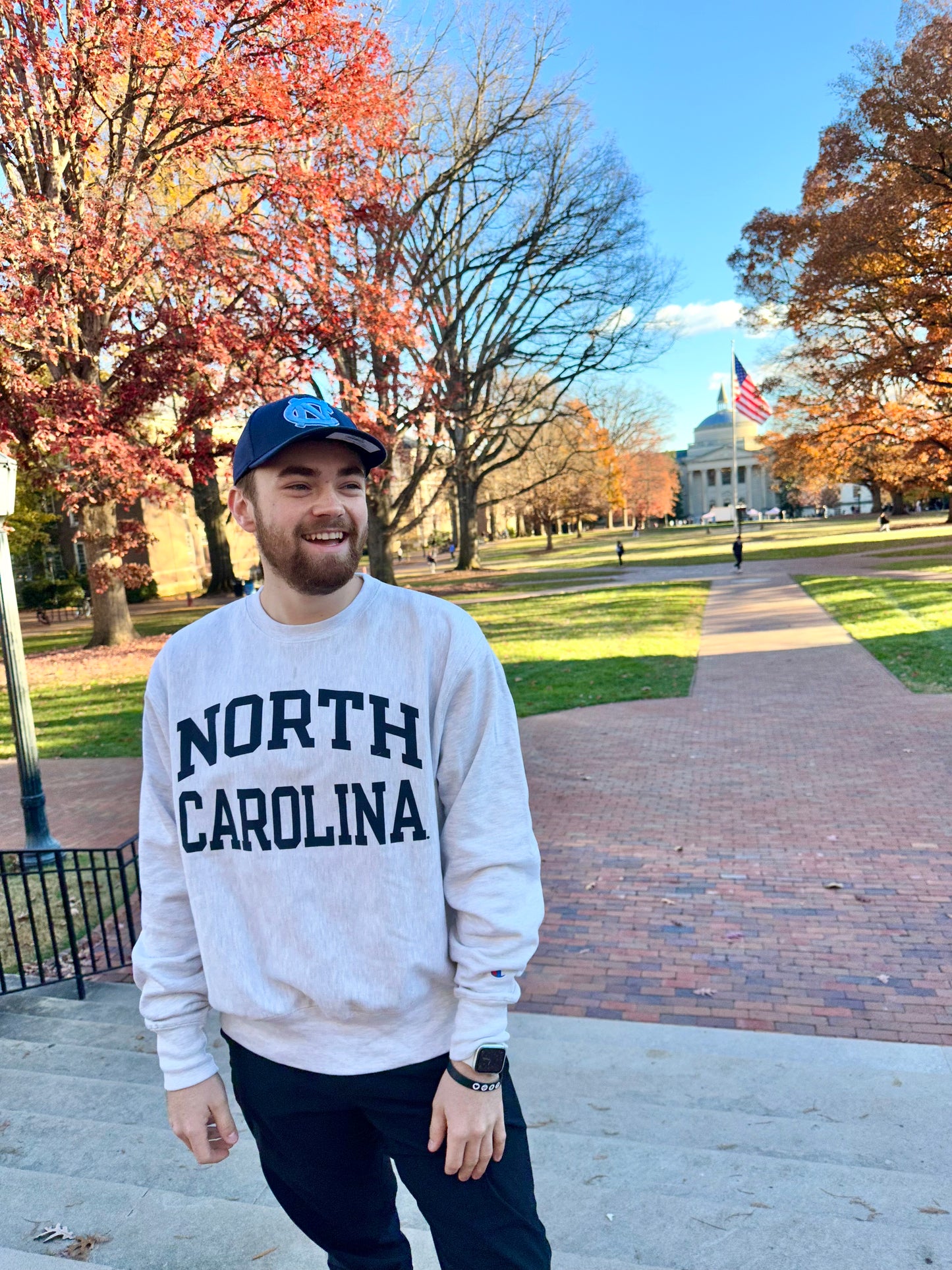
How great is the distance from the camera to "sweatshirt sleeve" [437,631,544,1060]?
1.63 m

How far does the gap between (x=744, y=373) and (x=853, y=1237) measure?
1187 inches

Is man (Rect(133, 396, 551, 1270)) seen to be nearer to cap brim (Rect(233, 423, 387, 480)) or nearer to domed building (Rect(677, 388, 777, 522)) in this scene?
cap brim (Rect(233, 423, 387, 480))

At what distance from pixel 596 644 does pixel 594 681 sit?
12.0 ft

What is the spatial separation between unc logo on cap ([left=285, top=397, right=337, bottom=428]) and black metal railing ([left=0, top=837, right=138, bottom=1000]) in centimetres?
354

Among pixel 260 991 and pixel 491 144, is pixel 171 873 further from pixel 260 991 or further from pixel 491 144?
pixel 491 144

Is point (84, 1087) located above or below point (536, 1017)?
above

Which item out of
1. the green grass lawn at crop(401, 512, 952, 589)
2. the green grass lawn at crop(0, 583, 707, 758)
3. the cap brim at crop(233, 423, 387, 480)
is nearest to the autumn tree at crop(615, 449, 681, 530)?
the green grass lawn at crop(401, 512, 952, 589)

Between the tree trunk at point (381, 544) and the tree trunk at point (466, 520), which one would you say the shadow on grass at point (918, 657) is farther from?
the tree trunk at point (466, 520)

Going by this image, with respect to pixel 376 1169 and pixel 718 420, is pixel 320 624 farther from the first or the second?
pixel 718 420

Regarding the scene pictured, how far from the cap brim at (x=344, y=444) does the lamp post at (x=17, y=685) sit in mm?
5796

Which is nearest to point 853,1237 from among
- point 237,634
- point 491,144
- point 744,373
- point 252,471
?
point 237,634

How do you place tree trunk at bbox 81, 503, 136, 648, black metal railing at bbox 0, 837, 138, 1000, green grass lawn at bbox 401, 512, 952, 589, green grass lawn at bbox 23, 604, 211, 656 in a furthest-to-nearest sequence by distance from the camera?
green grass lawn at bbox 401, 512, 952, 589 → green grass lawn at bbox 23, 604, 211, 656 → tree trunk at bbox 81, 503, 136, 648 → black metal railing at bbox 0, 837, 138, 1000

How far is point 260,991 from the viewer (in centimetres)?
174

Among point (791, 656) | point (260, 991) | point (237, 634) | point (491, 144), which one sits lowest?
point (791, 656)
